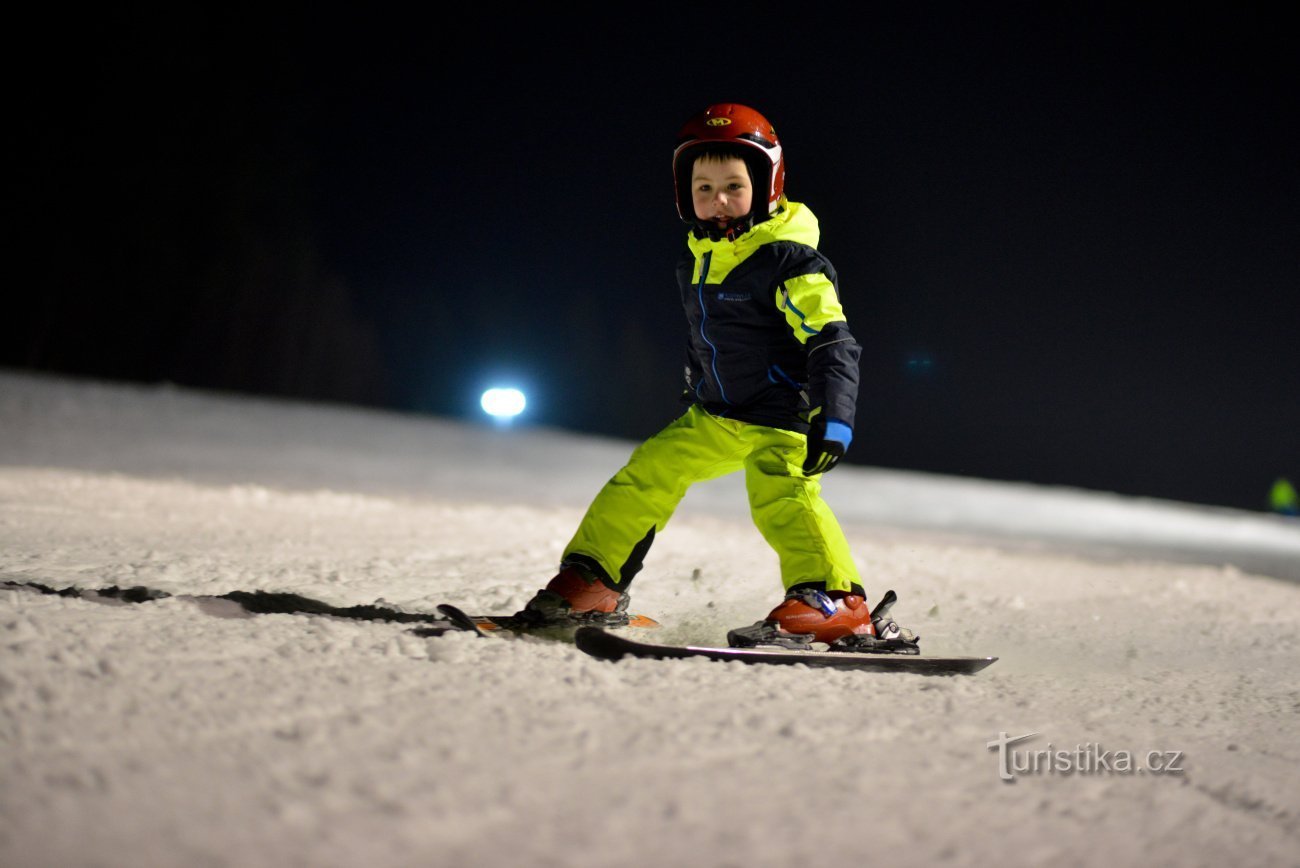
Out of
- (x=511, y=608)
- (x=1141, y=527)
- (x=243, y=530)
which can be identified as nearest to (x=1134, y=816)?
(x=511, y=608)

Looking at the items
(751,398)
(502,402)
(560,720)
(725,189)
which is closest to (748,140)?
(725,189)

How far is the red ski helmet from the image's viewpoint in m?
3.44

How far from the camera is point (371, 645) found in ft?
8.79

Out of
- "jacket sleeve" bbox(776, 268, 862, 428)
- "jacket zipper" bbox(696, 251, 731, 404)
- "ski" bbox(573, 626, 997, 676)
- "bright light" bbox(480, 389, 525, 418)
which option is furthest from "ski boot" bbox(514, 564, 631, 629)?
"bright light" bbox(480, 389, 525, 418)

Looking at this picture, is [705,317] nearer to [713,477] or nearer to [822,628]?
[713,477]

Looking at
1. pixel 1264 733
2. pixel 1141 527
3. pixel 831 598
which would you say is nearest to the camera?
pixel 1264 733

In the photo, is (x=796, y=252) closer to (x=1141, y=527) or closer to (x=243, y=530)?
(x=243, y=530)

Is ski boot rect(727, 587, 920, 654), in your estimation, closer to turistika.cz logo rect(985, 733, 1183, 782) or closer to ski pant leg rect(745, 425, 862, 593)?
ski pant leg rect(745, 425, 862, 593)

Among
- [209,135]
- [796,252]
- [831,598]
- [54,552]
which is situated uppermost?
[209,135]

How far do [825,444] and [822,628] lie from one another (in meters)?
0.56

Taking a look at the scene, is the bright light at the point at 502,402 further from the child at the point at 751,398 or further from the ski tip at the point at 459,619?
the ski tip at the point at 459,619

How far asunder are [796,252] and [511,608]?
5.27ft

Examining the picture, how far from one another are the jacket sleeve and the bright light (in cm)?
334

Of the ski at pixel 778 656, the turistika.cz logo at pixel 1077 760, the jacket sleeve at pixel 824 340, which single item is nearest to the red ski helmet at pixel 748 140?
the jacket sleeve at pixel 824 340
